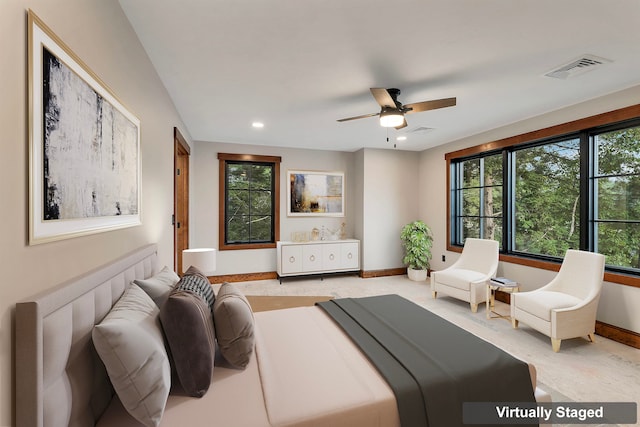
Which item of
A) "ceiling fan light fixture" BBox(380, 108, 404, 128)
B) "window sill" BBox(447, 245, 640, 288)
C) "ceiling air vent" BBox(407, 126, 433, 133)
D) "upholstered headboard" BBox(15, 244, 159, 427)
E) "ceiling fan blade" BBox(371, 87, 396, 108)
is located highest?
"ceiling air vent" BBox(407, 126, 433, 133)

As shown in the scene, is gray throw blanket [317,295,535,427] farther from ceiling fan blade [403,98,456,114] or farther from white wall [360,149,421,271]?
white wall [360,149,421,271]

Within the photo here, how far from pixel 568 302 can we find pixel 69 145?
3.98m

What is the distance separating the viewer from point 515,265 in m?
4.09

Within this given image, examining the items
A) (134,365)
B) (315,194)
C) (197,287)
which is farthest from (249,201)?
(134,365)

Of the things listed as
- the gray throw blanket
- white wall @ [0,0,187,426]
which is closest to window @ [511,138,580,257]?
the gray throw blanket

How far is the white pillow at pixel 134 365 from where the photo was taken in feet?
3.34

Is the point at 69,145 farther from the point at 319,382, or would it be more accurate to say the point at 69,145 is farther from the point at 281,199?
the point at 281,199

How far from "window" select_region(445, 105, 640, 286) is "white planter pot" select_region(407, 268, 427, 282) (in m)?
1.05

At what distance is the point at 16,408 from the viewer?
0.82 meters

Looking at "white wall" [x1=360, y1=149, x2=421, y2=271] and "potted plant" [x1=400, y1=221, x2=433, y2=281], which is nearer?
"potted plant" [x1=400, y1=221, x2=433, y2=281]

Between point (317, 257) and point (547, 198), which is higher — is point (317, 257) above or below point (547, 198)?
below

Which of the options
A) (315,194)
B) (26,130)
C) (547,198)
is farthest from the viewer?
(315,194)

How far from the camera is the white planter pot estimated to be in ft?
17.9

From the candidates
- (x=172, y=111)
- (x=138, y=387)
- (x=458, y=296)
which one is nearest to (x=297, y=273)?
(x=458, y=296)
